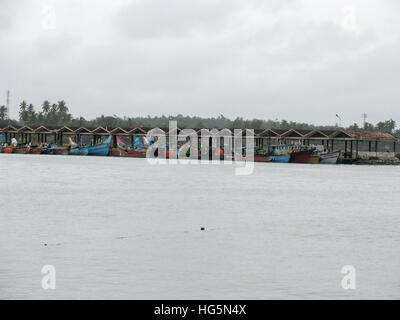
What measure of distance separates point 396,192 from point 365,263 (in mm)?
44598

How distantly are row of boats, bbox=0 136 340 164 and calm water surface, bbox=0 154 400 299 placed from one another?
295 feet

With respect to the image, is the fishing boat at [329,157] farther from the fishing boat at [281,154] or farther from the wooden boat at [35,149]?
the wooden boat at [35,149]

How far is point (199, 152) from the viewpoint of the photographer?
180m

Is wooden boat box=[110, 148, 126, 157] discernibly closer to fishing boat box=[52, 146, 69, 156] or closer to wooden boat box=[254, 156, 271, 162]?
fishing boat box=[52, 146, 69, 156]

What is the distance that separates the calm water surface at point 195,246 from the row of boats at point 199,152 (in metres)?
90.0

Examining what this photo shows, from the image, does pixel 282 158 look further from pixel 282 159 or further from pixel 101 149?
pixel 101 149

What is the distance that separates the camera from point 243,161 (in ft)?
564

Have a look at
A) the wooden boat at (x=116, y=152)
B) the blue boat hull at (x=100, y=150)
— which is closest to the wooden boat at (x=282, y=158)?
the blue boat hull at (x=100, y=150)

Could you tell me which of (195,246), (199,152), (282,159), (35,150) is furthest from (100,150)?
(195,246)

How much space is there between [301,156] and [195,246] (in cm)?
11937

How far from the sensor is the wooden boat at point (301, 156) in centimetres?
14612

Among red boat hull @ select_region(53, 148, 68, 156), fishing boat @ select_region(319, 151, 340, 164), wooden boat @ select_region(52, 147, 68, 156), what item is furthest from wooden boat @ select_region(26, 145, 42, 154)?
fishing boat @ select_region(319, 151, 340, 164)
